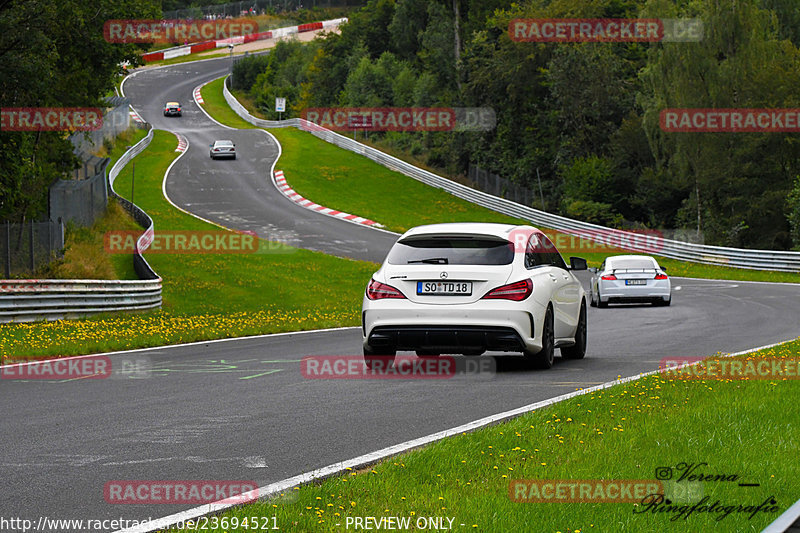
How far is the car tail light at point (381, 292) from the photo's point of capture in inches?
465

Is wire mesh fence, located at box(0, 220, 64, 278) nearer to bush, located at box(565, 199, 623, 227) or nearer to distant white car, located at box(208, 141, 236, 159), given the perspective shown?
bush, located at box(565, 199, 623, 227)

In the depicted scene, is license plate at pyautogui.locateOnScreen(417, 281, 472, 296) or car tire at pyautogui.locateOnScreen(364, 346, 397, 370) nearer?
license plate at pyautogui.locateOnScreen(417, 281, 472, 296)

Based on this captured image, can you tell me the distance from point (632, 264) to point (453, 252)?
605 inches

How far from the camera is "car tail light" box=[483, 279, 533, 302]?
11.7 metres

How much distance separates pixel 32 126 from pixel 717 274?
90.9 ft

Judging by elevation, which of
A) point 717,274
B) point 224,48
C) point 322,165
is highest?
point 224,48

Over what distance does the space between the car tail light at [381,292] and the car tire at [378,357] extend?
0.62 metres

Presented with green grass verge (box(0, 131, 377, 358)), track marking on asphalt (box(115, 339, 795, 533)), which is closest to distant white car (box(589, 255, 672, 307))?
green grass verge (box(0, 131, 377, 358))

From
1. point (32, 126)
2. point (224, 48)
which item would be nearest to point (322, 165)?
point (32, 126)

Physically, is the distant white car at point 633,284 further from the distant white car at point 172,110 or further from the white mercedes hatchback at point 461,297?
the distant white car at point 172,110

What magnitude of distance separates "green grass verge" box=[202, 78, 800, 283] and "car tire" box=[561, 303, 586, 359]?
2789 cm

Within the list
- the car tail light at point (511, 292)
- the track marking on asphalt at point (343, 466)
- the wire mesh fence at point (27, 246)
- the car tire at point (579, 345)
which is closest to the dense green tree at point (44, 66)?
the wire mesh fence at point (27, 246)

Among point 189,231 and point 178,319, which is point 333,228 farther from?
point 178,319

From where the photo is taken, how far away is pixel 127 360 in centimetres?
1464
